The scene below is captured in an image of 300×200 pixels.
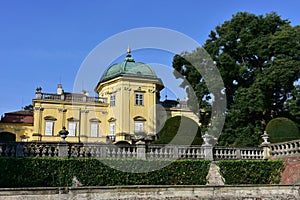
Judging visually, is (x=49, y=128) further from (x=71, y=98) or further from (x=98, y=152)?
(x=98, y=152)

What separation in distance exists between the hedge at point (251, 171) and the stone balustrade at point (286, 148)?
523 mm

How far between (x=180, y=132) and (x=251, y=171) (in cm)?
415

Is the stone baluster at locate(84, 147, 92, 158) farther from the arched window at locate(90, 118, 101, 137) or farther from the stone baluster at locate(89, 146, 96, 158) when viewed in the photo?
the arched window at locate(90, 118, 101, 137)

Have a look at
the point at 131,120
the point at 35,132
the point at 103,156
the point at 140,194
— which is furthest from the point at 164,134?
the point at 35,132

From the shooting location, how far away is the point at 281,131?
19438 mm

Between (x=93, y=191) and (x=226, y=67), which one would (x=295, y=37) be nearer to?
(x=226, y=67)

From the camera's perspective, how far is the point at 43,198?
11516mm

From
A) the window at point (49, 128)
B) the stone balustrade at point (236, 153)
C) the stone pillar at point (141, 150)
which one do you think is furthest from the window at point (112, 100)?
the stone pillar at point (141, 150)

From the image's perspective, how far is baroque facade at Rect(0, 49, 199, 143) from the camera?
3741cm

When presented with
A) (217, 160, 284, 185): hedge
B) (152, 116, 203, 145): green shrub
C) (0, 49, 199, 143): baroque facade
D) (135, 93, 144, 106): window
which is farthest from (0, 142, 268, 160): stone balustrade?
(135, 93, 144, 106): window

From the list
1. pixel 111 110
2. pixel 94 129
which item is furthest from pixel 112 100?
pixel 94 129

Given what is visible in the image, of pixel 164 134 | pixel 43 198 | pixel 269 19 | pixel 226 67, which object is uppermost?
pixel 269 19

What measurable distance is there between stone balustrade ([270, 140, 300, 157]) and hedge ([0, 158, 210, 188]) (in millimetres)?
3920

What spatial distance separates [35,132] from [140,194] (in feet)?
89.3
